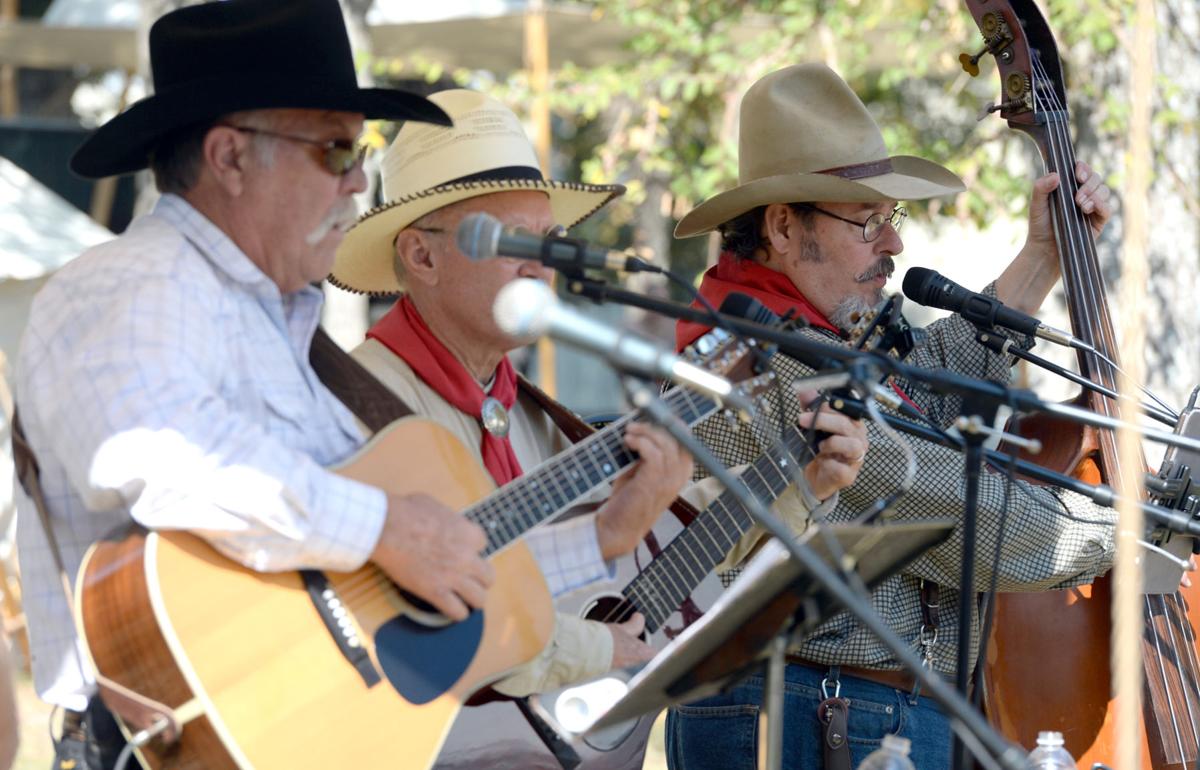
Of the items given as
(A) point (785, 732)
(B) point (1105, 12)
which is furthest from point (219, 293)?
(B) point (1105, 12)

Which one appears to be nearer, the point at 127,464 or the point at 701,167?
the point at 127,464

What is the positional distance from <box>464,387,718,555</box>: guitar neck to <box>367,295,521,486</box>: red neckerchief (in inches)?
12.3

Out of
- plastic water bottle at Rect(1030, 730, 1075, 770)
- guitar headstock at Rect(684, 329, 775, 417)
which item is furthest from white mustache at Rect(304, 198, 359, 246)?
plastic water bottle at Rect(1030, 730, 1075, 770)

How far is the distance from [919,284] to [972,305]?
0.14m

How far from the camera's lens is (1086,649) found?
329 cm

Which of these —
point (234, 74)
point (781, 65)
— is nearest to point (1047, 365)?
point (234, 74)

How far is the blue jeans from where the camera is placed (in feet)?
10.3

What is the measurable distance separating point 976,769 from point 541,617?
3.96 feet

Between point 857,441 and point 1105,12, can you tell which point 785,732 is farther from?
point 1105,12

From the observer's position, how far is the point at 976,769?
128 inches

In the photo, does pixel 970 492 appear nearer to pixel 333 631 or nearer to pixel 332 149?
pixel 333 631

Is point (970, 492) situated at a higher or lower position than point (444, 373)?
higher

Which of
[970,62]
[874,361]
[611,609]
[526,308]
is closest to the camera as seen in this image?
[526,308]

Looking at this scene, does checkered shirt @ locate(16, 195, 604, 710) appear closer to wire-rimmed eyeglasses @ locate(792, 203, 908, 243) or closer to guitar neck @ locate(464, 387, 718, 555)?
guitar neck @ locate(464, 387, 718, 555)
